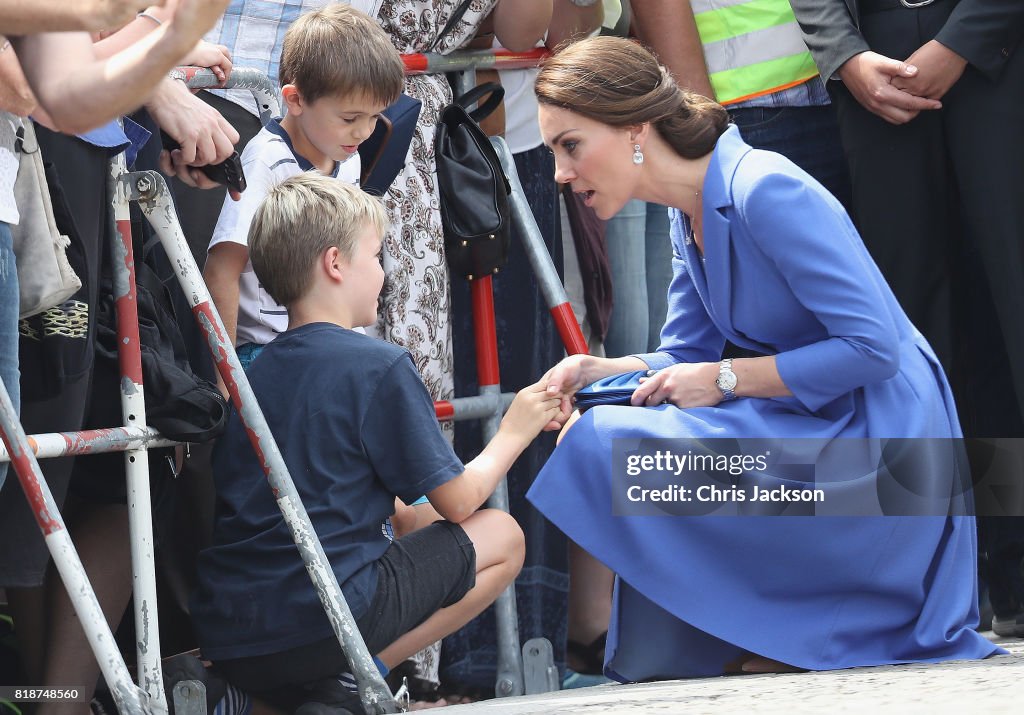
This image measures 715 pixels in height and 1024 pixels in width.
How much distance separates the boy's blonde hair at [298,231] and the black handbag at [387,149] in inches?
16.1

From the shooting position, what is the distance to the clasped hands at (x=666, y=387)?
8.64 feet

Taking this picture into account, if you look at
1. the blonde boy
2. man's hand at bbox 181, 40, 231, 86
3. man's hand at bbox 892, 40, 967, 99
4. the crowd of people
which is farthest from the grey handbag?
man's hand at bbox 892, 40, 967, 99

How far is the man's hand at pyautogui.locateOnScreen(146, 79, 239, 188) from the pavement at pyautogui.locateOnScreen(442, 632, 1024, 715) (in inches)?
38.9

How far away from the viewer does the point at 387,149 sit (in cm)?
293

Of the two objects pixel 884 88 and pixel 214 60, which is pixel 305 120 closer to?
pixel 214 60

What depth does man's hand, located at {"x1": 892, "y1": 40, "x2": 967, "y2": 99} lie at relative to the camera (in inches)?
123

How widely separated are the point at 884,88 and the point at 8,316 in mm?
2078

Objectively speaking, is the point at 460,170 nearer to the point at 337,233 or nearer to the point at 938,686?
the point at 337,233

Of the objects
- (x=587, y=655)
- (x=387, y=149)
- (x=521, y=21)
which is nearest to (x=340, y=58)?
(x=387, y=149)

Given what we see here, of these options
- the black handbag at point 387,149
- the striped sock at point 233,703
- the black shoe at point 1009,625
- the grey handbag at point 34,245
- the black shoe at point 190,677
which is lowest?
the black shoe at point 1009,625

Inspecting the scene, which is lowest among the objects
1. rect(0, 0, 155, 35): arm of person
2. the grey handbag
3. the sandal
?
the sandal

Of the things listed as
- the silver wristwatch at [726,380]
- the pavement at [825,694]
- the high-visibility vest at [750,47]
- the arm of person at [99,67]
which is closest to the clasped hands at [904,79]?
the high-visibility vest at [750,47]

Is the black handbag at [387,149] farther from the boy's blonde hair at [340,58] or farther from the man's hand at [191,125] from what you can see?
the man's hand at [191,125]

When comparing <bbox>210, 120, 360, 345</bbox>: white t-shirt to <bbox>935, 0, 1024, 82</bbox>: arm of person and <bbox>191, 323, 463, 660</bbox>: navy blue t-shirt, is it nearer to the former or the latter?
<bbox>191, 323, 463, 660</bbox>: navy blue t-shirt
